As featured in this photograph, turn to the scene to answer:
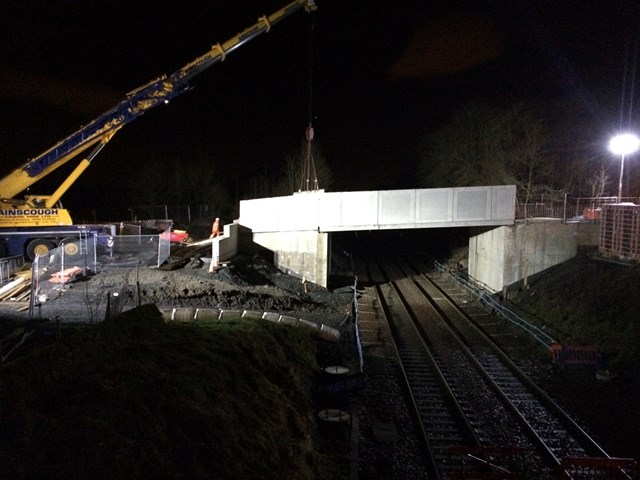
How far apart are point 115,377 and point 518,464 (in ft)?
29.9

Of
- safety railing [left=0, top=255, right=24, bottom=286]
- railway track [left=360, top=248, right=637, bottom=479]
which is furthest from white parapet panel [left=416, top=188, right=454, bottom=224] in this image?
safety railing [left=0, top=255, right=24, bottom=286]

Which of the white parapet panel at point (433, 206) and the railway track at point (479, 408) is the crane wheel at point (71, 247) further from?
the white parapet panel at point (433, 206)

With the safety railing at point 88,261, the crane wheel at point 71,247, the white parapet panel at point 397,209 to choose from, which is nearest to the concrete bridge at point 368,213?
the white parapet panel at point 397,209

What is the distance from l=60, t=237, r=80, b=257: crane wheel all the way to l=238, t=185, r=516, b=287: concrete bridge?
1075 centimetres

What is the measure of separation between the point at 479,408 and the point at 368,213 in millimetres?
15383

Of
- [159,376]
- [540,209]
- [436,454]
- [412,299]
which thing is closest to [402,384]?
[436,454]

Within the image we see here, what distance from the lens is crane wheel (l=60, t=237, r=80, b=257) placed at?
20763 millimetres

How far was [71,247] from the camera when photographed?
22.3 metres

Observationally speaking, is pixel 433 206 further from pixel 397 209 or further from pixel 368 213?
pixel 368 213

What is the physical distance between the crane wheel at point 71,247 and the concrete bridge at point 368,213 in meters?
10.8

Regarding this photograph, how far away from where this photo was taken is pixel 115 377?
803 cm

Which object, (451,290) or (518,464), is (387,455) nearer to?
(518,464)

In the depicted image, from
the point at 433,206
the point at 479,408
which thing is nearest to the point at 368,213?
A: the point at 433,206

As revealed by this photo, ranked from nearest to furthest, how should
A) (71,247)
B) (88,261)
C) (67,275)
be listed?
(67,275), (88,261), (71,247)
